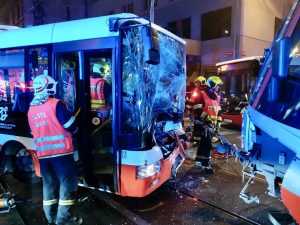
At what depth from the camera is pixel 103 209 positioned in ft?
15.8

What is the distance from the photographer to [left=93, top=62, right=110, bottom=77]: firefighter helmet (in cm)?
439

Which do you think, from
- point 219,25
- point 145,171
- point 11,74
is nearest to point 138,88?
point 145,171

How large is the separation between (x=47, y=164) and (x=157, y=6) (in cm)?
2278

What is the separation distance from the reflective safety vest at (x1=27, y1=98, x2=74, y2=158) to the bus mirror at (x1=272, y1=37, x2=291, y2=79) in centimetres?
263

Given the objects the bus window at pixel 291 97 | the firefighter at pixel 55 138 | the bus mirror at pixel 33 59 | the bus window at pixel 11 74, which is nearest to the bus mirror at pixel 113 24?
the firefighter at pixel 55 138

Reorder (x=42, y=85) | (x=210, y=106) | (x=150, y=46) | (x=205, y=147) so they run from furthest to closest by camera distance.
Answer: (x=210, y=106), (x=205, y=147), (x=42, y=85), (x=150, y=46)

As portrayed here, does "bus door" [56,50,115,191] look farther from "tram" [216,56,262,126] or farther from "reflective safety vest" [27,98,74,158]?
"tram" [216,56,262,126]

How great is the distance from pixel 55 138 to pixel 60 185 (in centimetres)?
64

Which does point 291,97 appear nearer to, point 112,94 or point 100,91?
point 112,94

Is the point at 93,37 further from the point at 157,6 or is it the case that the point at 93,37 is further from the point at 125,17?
the point at 157,6

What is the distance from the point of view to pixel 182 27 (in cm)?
2289

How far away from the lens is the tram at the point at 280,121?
2643 millimetres

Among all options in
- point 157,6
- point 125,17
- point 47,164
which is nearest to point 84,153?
point 47,164

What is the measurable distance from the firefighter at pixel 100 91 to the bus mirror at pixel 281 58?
246cm
